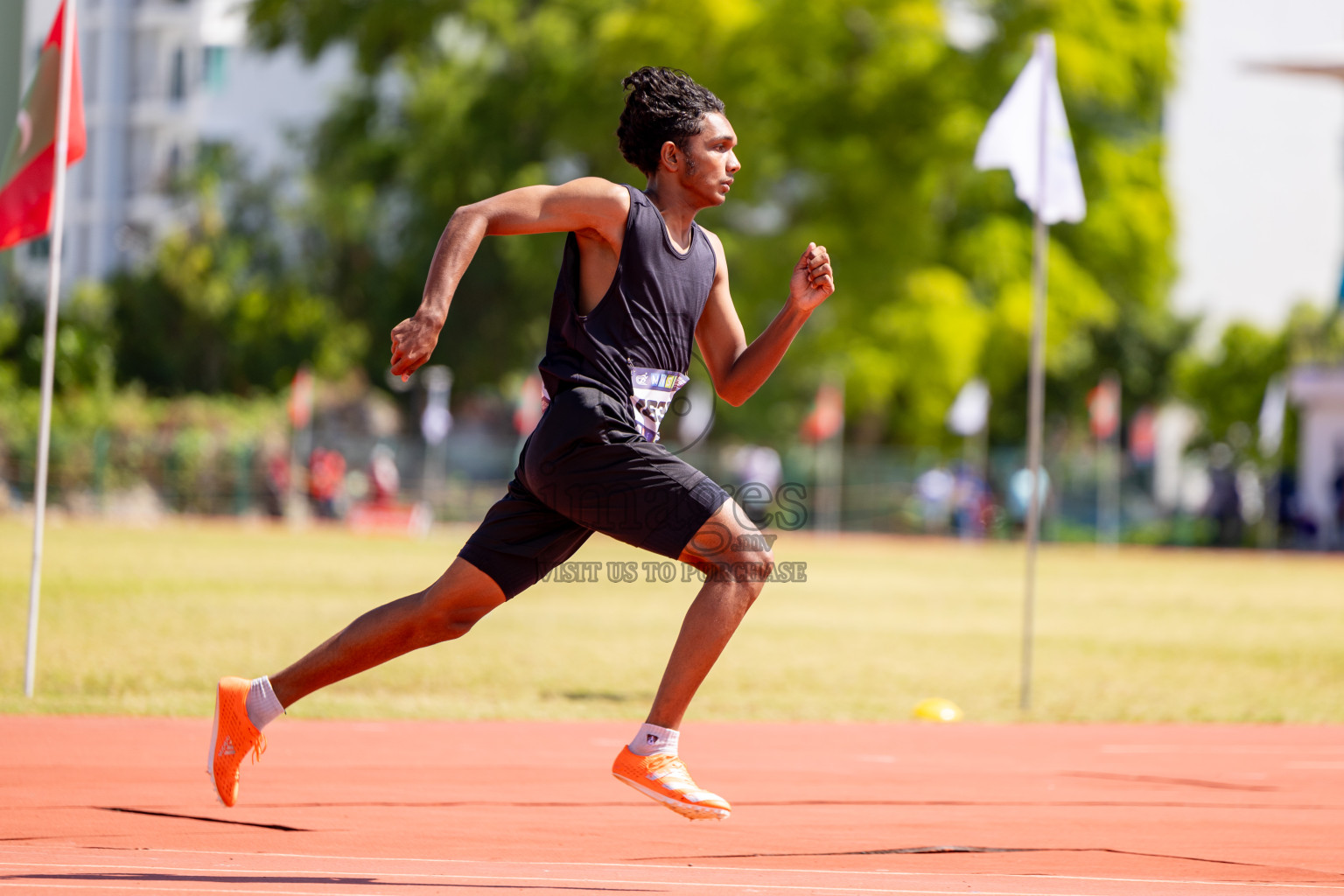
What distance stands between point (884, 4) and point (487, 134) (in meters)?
11.0

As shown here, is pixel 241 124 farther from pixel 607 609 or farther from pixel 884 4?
pixel 607 609

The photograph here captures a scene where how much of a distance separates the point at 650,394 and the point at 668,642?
9.39m

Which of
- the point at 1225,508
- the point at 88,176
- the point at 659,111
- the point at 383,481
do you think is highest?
the point at 88,176

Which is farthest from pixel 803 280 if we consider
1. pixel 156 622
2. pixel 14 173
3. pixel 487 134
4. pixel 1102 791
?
pixel 487 134

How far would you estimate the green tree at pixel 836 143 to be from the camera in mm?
35406

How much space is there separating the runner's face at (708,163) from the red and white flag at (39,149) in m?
5.53

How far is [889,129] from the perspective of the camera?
36719mm

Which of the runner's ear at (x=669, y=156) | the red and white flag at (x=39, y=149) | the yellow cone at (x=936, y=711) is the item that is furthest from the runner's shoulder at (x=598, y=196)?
the red and white flag at (x=39, y=149)

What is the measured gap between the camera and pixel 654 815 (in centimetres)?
584

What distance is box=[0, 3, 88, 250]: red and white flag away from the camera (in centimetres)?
927

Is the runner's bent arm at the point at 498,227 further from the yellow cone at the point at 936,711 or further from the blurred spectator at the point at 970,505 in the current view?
the blurred spectator at the point at 970,505

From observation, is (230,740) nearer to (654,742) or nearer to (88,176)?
A: (654,742)

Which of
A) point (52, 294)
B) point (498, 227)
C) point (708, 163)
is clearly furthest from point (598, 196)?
point (52, 294)

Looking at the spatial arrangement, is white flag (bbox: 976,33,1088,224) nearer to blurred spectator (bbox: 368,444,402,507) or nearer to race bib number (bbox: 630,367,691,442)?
race bib number (bbox: 630,367,691,442)
